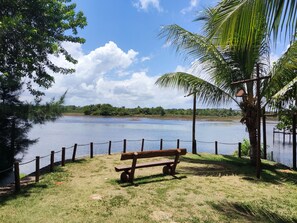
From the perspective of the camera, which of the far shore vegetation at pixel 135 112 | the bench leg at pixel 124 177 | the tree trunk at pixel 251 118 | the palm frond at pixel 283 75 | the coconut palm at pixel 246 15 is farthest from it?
the far shore vegetation at pixel 135 112

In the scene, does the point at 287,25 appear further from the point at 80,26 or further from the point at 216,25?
the point at 80,26

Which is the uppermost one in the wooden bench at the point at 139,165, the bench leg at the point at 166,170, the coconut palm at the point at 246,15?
the coconut palm at the point at 246,15

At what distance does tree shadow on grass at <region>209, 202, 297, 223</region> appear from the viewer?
→ 229 inches

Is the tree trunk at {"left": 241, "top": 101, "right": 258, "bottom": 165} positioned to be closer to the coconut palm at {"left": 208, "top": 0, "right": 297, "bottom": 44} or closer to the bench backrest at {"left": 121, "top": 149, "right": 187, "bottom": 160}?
the bench backrest at {"left": 121, "top": 149, "right": 187, "bottom": 160}

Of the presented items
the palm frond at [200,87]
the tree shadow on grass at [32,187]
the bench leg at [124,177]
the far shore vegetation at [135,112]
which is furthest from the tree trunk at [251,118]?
the far shore vegetation at [135,112]

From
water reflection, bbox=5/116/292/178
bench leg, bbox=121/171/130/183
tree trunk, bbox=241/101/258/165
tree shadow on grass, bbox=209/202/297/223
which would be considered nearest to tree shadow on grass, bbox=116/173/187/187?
bench leg, bbox=121/171/130/183

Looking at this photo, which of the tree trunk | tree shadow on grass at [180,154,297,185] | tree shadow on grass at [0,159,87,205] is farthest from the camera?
the tree trunk

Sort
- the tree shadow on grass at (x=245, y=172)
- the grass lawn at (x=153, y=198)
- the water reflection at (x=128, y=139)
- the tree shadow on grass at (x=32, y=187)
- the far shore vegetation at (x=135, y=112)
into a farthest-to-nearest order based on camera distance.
→ the far shore vegetation at (x=135, y=112) < the water reflection at (x=128, y=139) < the tree shadow on grass at (x=245, y=172) < the tree shadow on grass at (x=32, y=187) < the grass lawn at (x=153, y=198)

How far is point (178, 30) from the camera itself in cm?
A: 1182

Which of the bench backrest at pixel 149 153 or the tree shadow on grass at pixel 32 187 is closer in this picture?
the tree shadow on grass at pixel 32 187

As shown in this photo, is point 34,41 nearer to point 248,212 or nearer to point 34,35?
point 34,35

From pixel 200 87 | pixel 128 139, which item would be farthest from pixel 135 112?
pixel 200 87

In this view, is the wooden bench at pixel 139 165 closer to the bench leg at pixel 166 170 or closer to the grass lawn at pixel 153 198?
the bench leg at pixel 166 170

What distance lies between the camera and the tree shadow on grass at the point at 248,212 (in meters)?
5.81
